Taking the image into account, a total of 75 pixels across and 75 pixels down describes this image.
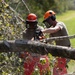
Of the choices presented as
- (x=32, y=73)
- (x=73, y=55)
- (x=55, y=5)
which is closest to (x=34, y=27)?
(x=32, y=73)

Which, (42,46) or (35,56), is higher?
(42,46)

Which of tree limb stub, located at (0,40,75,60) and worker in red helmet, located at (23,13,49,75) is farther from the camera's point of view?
worker in red helmet, located at (23,13,49,75)

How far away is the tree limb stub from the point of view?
353cm

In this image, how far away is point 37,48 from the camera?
147 inches

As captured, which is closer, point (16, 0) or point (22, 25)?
point (22, 25)

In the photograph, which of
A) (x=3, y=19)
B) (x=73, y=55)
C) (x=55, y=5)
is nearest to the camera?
(x=73, y=55)

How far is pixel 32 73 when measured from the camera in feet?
16.1

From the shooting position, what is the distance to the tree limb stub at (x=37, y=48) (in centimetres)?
353

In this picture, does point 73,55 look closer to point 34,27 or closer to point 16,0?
point 34,27

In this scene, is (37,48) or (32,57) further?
(32,57)

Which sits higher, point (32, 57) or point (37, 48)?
point (37, 48)

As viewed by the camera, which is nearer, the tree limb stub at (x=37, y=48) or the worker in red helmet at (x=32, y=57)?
the tree limb stub at (x=37, y=48)

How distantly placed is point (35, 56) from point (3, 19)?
1415 mm

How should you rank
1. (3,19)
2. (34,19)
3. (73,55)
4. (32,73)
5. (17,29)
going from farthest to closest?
(17,29) → (3,19) → (34,19) → (32,73) → (73,55)
